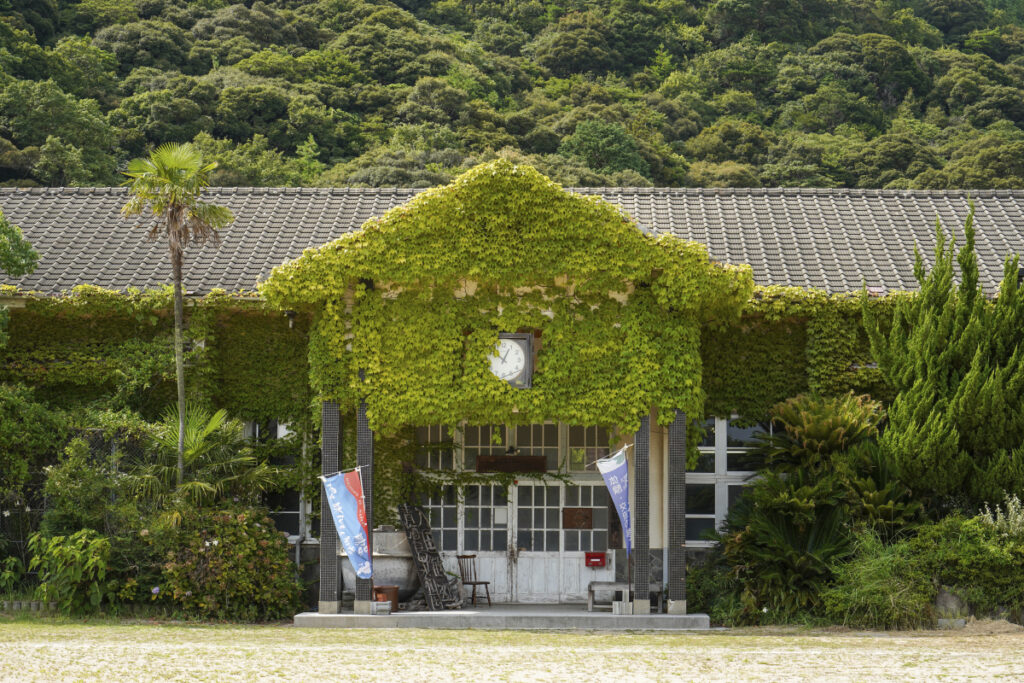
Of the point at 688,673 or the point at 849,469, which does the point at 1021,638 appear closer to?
the point at 849,469

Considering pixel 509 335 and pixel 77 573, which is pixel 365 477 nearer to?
pixel 509 335

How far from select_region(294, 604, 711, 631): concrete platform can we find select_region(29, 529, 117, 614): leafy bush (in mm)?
2498

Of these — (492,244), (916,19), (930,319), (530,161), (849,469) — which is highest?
(916,19)

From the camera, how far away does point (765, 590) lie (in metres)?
15.7

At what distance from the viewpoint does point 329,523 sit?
1623 cm

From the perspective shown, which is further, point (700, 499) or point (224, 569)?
point (700, 499)

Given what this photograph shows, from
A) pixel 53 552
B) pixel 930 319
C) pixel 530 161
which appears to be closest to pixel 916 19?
pixel 530 161

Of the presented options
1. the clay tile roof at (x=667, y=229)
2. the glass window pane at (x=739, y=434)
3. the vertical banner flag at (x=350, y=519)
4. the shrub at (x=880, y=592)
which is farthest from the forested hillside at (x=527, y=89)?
the shrub at (x=880, y=592)

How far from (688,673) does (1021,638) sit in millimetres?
4863

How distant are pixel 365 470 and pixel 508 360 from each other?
2393 mm

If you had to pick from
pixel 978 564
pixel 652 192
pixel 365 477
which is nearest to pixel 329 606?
pixel 365 477

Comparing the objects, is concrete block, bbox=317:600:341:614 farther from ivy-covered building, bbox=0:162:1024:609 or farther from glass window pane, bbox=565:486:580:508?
glass window pane, bbox=565:486:580:508

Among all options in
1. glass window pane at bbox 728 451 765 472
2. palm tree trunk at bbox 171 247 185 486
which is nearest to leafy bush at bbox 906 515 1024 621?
glass window pane at bbox 728 451 765 472

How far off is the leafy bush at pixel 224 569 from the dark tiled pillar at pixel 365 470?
97 cm
